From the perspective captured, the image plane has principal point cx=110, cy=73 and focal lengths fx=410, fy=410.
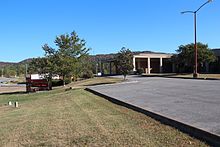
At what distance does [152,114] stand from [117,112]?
2.19 m

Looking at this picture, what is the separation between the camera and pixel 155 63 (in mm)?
96625

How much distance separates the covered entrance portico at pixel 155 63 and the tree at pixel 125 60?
40799 mm

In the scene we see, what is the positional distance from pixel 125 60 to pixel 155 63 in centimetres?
5486

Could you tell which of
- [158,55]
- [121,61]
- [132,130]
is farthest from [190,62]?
[132,130]

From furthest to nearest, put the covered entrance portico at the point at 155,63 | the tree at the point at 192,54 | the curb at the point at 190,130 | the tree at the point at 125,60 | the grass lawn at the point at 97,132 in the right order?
the covered entrance portico at the point at 155,63 < the tree at the point at 192,54 < the tree at the point at 125,60 < the grass lawn at the point at 97,132 < the curb at the point at 190,130

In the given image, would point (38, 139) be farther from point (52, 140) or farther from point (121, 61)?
point (121, 61)

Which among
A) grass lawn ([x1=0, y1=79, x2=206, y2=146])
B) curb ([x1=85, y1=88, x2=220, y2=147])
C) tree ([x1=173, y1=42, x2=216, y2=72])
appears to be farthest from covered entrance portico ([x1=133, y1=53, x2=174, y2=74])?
curb ([x1=85, y1=88, x2=220, y2=147])

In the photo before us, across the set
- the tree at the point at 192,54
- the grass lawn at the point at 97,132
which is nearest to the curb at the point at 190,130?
the grass lawn at the point at 97,132

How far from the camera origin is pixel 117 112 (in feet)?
45.8

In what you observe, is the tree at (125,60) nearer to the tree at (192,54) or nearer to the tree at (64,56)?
the tree at (64,56)

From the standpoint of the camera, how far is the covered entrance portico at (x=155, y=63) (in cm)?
8688

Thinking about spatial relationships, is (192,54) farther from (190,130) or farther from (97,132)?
(190,130)

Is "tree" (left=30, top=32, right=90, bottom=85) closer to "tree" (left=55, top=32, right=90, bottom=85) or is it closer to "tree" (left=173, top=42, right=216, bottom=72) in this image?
"tree" (left=55, top=32, right=90, bottom=85)

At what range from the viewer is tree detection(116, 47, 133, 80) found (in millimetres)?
42547
